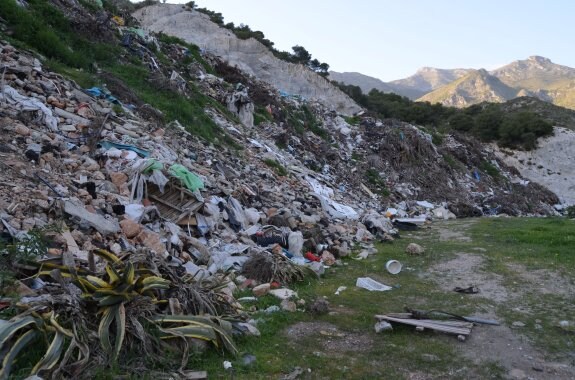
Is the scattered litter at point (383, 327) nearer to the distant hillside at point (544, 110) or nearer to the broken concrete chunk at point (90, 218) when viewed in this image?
the broken concrete chunk at point (90, 218)

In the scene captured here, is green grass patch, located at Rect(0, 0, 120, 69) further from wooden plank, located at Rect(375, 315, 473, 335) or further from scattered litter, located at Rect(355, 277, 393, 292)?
wooden plank, located at Rect(375, 315, 473, 335)

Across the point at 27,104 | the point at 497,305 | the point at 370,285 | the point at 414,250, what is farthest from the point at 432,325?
the point at 27,104

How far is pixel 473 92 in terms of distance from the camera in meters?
99.0

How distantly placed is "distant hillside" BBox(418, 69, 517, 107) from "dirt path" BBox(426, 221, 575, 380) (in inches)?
3515

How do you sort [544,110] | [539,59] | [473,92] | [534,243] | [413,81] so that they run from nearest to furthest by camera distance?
[534,243] < [544,110] < [473,92] < [539,59] < [413,81]

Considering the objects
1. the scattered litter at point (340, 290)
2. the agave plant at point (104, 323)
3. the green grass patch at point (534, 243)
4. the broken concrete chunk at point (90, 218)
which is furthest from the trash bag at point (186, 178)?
the green grass patch at point (534, 243)

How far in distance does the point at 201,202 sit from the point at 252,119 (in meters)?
9.64

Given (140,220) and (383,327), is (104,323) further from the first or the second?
(140,220)

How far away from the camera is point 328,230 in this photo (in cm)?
952

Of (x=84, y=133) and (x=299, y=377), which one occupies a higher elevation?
(x=84, y=133)

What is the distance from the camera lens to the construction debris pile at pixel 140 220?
11.8 ft

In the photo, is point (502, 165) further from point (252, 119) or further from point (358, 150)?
point (252, 119)

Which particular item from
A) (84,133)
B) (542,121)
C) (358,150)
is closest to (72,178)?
(84,133)

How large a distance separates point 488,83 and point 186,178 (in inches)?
4341
